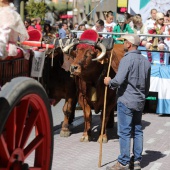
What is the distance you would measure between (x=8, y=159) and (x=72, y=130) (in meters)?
5.80

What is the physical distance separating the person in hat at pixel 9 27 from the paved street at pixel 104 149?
10.2ft

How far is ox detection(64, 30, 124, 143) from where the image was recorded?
7.79 m

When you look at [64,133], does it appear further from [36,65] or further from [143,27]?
[143,27]

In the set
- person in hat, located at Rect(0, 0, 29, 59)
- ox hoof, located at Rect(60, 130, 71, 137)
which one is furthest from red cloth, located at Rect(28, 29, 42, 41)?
ox hoof, located at Rect(60, 130, 71, 137)

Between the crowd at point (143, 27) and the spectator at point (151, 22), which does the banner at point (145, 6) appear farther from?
the spectator at point (151, 22)

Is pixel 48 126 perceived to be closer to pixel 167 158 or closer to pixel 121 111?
pixel 121 111

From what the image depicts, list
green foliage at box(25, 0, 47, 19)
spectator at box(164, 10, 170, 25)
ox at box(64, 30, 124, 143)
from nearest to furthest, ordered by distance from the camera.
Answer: ox at box(64, 30, 124, 143) < spectator at box(164, 10, 170, 25) < green foliage at box(25, 0, 47, 19)

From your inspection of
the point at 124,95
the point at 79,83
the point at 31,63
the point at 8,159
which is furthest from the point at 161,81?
the point at 8,159

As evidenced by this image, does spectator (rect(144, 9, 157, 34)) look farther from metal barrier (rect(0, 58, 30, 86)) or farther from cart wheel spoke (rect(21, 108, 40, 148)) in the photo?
cart wheel spoke (rect(21, 108, 40, 148))

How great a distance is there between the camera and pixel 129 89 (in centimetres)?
646

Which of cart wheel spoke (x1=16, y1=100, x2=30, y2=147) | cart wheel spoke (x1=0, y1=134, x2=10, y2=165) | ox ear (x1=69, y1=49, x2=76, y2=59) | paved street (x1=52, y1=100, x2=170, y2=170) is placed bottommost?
paved street (x1=52, y1=100, x2=170, y2=170)

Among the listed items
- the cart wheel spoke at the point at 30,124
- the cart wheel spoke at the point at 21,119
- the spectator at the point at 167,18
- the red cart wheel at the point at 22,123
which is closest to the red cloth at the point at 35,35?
the red cart wheel at the point at 22,123

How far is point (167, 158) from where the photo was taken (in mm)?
7539

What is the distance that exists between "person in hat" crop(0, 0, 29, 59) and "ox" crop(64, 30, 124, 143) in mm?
3378
